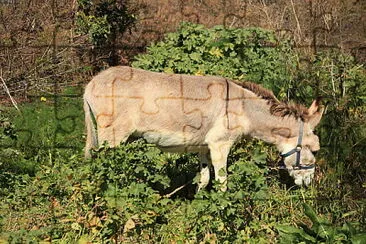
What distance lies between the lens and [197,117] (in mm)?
6738

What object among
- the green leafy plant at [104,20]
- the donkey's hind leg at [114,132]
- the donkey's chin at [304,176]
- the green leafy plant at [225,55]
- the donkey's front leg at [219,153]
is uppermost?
the green leafy plant at [104,20]

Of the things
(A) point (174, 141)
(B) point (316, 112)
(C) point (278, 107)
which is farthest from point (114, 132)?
(B) point (316, 112)

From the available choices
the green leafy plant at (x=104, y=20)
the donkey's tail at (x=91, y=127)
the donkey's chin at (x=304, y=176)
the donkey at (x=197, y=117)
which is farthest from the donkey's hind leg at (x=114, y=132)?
the green leafy plant at (x=104, y=20)

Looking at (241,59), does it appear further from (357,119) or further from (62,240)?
(62,240)

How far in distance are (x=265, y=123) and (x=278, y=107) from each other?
9.8 inches

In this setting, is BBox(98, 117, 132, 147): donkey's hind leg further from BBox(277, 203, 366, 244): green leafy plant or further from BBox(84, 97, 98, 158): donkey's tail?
BBox(277, 203, 366, 244): green leafy plant

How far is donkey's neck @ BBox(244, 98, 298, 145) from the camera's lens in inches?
276

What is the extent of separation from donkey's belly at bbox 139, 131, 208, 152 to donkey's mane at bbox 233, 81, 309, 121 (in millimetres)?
906

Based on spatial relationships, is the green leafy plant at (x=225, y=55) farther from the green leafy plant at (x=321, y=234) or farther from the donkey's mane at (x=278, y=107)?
the green leafy plant at (x=321, y=234)

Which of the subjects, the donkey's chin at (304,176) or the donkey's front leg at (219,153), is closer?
the donkey's front leg at (219,153)

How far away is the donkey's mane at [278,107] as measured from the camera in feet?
23.2

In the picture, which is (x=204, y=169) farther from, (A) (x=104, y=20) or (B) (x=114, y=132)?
(A) (x=104, y=20)

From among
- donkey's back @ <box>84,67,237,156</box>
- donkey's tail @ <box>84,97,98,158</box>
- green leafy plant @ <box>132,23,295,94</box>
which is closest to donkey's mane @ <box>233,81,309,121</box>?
donkey's back @ <box>84,67,237,156</box>

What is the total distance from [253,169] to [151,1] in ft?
31.5
